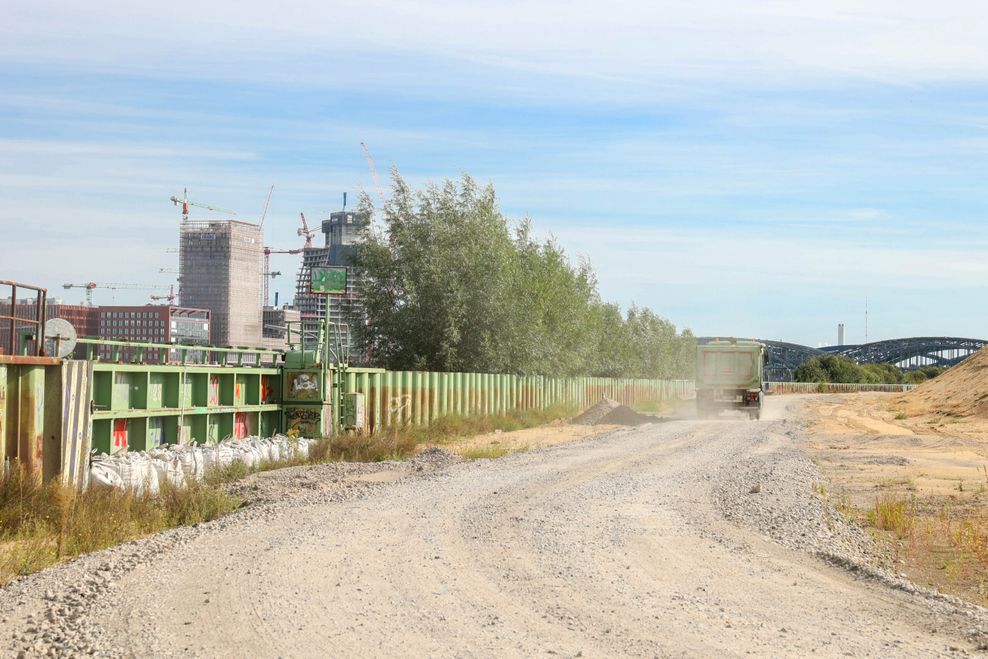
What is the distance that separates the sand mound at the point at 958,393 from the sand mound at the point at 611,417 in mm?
14299

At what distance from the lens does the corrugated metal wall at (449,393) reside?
2905cm

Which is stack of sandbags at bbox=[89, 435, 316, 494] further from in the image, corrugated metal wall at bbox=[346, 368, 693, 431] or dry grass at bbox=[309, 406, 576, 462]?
corrugated metal wall at bbox=[346, 368, 693, 431]

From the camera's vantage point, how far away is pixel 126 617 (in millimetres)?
7727

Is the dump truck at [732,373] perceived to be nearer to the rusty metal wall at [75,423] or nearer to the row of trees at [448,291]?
the row of trees at [448,291]

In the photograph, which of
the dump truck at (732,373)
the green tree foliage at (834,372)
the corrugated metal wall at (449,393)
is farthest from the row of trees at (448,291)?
the green tree foliage at (834,372)

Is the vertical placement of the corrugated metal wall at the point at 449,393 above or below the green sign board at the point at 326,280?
below

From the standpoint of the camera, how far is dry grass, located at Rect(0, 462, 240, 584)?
34.6 ft

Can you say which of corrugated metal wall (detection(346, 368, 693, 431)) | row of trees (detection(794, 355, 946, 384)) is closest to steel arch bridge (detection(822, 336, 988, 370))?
row of trees (detection(794, 355, 946, 384))

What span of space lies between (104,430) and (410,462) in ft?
21.4

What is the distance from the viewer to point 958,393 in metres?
50.2

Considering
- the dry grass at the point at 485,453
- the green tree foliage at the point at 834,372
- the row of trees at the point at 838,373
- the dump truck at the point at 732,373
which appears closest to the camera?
the dry grass at the point at 485,453

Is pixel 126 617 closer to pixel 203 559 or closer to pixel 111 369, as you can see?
pixel 203 559

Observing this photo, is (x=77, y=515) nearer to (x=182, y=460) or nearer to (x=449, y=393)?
(x=182, y=460)

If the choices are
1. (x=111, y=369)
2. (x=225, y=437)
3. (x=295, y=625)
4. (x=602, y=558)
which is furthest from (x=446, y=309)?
→ (x=295, y=625)
